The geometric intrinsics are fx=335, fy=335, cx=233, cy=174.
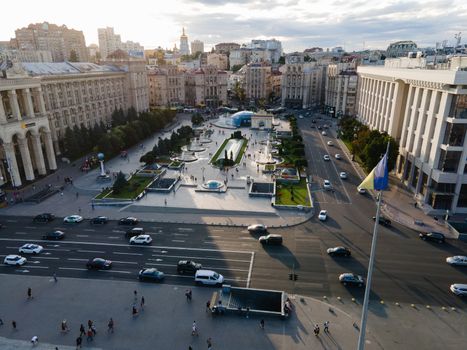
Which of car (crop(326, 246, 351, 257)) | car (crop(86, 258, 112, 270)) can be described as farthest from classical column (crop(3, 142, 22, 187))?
car (crop(326, 246, 351, 257))

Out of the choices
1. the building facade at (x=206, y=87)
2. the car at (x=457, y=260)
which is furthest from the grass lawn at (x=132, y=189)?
the building facade at (x=206, y=87)

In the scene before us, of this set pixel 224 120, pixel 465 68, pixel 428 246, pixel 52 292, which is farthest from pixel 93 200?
pixel 224 120

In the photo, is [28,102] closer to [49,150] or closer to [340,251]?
[49,150]

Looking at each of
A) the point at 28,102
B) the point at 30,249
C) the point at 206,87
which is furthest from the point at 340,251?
the point at 206,87

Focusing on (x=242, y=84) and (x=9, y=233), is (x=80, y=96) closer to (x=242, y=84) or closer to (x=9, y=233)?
(x=9, y=233)

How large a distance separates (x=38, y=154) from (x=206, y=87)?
4477 inches

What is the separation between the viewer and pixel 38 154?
235ft

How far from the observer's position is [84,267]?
40.2 m

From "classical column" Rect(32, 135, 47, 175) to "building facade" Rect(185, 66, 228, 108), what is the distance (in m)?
108

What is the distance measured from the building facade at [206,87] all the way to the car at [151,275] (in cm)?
14271

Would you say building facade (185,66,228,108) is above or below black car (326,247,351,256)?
above

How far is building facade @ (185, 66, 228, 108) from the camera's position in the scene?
172 metres

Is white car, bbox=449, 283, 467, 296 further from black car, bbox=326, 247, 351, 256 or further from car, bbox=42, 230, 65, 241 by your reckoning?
car, bbox=42, 230, 65, 241

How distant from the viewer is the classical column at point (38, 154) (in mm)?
70706
